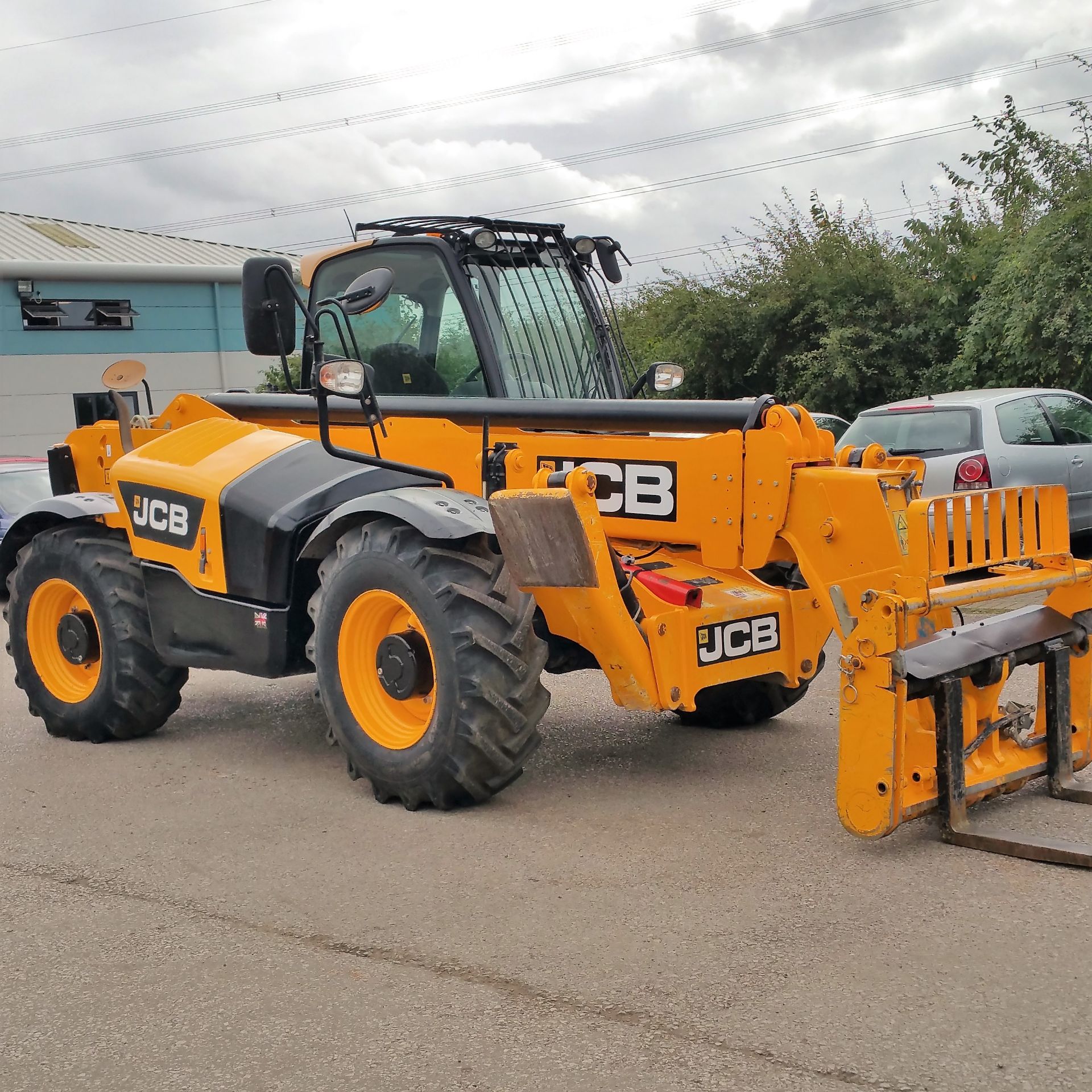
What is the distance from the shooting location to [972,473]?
10109 mm

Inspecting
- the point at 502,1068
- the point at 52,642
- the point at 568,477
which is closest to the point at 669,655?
the point at 568,477

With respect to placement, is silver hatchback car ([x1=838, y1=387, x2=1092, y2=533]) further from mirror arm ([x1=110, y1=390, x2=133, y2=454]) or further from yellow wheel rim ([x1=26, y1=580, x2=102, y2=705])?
yellow wheel rim ([x1=26, y1=580, x2=102, y2=705])

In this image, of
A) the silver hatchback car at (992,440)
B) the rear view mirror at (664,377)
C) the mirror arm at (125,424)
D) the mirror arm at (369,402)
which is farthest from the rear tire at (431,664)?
the silver hatchback car at (992,440)

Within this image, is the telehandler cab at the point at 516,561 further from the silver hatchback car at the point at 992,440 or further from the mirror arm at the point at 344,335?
the silver hatchback car at the point at 992,440

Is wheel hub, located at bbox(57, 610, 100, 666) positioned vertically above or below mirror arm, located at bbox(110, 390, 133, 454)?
below

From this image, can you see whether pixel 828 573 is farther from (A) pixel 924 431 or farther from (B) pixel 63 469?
(A) pixel 924 431

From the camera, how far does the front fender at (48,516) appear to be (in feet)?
22.3

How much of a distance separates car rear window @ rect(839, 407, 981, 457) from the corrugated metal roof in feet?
73.3

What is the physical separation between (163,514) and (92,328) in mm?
24613

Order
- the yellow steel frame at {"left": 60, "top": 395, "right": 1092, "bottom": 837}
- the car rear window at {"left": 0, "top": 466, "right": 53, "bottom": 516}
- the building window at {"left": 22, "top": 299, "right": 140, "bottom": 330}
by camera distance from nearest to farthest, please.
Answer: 1. the yellow steel frame at {"left": 60, "top": 395, "right": 1092, "bottom": 837}
2. the car rear window at {"left": 0, "top": 466, "right": 53, "bottom": 516}
3. the building window at {"left": 22, "top": 299, "right": 140, "bottom": 330}

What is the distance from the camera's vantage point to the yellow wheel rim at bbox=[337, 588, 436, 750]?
5387 millimetres

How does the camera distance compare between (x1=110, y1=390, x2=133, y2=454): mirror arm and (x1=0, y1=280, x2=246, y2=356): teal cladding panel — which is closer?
(x1=110, y1=390, x2=133, y2=454): mirror arm

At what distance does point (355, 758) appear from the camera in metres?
5.45

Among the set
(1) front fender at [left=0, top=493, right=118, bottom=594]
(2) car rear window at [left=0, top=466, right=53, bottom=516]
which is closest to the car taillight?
(1) front fender at [left=0, top=493, right=118, bottom=594]
